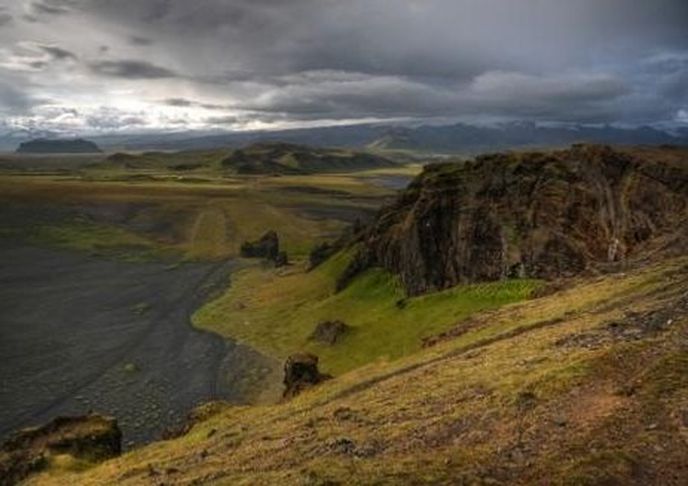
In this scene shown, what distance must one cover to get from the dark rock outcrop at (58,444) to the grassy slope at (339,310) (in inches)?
A: 968

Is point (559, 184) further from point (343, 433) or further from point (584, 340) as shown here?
point (343, 433)

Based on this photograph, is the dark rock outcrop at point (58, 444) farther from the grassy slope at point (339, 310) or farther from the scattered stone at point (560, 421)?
the scattered stone at point (560, 421)

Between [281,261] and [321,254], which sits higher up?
[321,254]

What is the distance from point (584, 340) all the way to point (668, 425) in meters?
12.8

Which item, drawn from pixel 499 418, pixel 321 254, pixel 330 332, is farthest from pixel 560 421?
pixel 321 254

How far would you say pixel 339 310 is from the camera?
364ft

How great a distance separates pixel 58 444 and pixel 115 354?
184ft

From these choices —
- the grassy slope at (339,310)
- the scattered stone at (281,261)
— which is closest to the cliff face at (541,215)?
the grassy slope at (339,310)

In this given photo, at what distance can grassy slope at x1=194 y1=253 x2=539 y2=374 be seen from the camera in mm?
83312

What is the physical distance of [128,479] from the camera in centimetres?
4184

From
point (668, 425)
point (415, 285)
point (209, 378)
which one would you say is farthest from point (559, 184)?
point (668, 425)

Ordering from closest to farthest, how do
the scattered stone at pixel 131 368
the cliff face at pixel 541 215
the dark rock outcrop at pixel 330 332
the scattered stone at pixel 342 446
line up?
the scattered stone at pixel 342 446, the cliff face at pixel 541 215, the dark rock outcrop at pixel 330 332, the scattered stone at pixel 131 368

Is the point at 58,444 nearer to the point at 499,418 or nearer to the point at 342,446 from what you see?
the point at 342,446

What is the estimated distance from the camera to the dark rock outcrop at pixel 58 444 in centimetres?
5444
